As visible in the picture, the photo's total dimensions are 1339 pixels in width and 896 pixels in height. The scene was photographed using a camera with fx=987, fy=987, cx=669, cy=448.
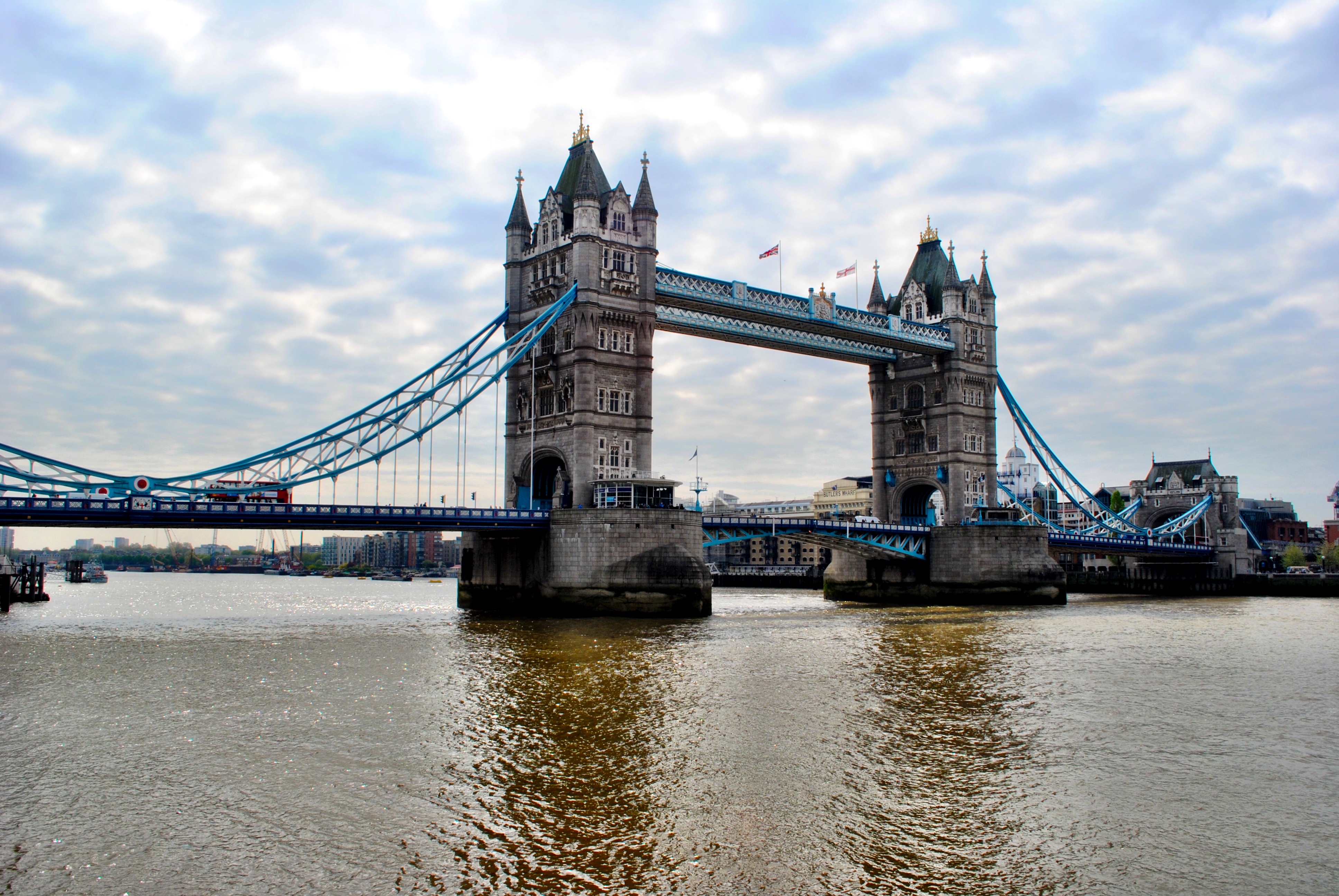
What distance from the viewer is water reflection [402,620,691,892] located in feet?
42.3

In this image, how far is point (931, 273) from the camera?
257 feet

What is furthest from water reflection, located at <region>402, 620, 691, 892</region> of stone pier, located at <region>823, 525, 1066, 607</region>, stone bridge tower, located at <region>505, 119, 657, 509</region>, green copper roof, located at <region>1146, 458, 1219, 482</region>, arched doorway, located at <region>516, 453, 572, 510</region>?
green copper roof, located at <region>1146, 458, 1219, 482</region>

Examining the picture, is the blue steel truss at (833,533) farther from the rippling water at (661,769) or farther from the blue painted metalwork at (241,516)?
the rippling water at (661,769)

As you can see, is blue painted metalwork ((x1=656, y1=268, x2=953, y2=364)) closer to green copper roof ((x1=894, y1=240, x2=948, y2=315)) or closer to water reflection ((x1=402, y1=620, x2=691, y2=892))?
green copper roof ((x1=894, y1=240, x2=948, y2=315))

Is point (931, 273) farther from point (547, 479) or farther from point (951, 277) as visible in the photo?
point (547, 479)

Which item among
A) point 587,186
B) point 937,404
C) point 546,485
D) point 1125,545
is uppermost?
point 587,186

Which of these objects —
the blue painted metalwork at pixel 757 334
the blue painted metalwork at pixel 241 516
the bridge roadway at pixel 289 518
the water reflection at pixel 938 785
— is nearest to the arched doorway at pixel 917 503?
the blue painted metalwork at pixel 757 334

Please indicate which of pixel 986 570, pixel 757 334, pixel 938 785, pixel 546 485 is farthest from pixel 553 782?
pixel 986 570

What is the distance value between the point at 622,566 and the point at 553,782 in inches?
1258

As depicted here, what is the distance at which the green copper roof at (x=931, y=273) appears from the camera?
7694 centimetres

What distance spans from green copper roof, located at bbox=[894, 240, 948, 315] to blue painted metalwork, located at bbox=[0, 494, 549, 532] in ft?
133

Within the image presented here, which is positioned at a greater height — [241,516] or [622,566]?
[241,516]

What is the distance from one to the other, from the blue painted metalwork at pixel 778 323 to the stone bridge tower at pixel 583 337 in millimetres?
2847

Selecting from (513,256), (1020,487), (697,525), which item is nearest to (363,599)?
(513,256)
